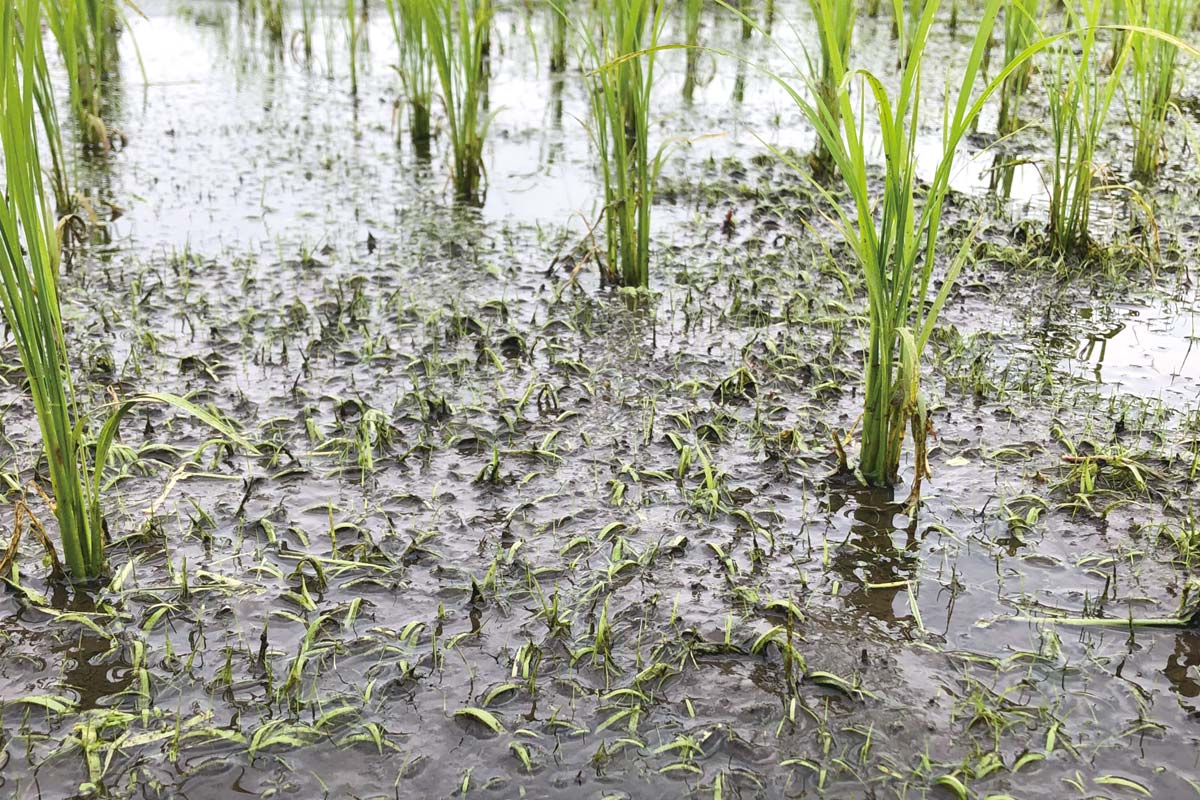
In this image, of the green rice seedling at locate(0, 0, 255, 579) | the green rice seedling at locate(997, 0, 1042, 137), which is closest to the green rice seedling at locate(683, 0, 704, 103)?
the green rice seedling at locate(997, 0, 1042, 137)

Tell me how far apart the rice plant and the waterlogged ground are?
0.82 metres

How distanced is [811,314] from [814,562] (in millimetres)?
1656

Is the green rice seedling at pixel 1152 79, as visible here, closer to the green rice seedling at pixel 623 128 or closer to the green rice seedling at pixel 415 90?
the green rice seedling at pixel 623 128

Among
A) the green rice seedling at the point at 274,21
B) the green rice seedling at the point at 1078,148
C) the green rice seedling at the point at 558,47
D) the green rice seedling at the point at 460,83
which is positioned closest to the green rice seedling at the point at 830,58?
the green rice seedling at the point at 1078,148

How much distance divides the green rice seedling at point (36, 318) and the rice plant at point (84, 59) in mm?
1956

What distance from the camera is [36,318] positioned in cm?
213

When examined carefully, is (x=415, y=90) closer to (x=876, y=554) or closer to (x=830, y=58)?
(x=830, y=58)

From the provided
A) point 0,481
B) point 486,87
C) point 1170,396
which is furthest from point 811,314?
point 486,87

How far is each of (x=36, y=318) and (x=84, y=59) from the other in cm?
445

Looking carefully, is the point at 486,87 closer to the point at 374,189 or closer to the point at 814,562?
the point at 374,189

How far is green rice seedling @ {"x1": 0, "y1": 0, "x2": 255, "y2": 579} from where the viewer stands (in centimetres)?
198

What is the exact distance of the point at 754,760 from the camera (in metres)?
1.99

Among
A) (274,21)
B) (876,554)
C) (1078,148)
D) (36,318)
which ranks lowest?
(876,554)

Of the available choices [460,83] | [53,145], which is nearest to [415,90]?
[460,83]
